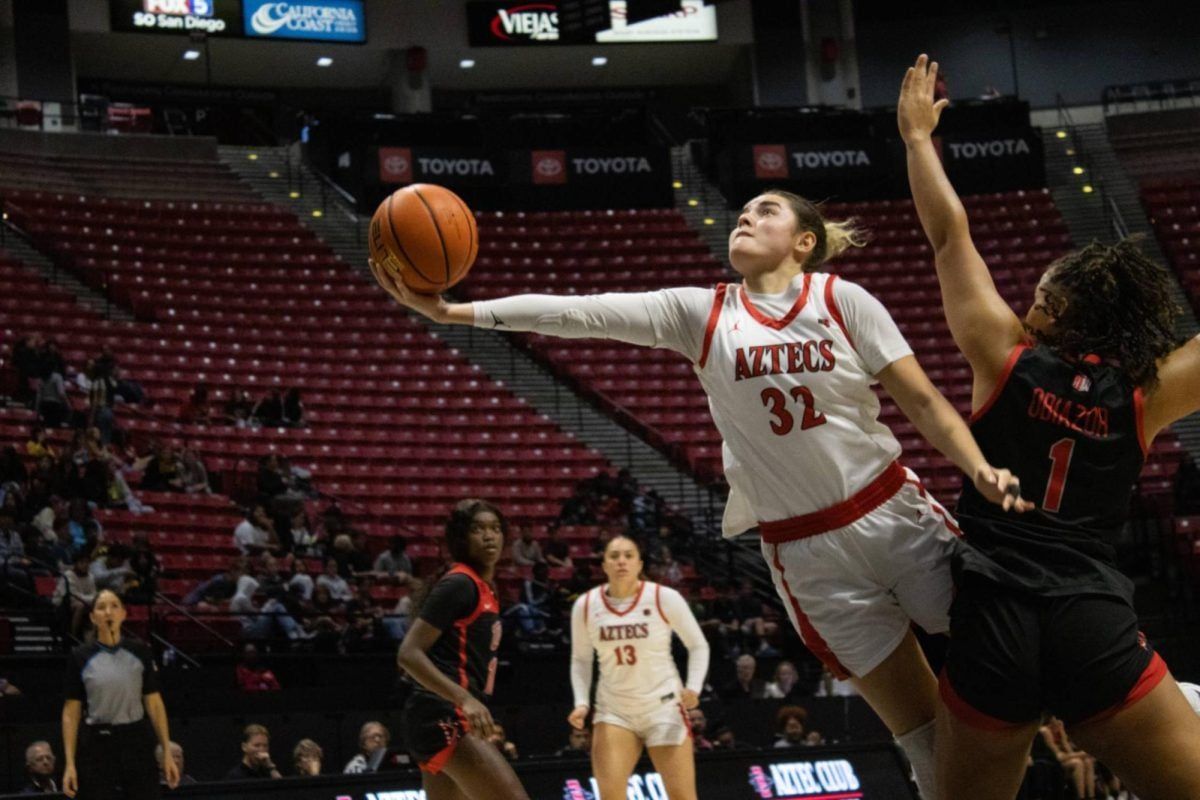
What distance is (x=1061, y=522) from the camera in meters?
3.62

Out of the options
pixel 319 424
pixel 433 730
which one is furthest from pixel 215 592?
pixel 433 730

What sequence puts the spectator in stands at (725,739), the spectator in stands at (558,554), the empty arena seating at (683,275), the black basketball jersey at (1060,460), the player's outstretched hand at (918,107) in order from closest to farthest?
the black basketball jersey at (1060,460) < the player's outstretched hand at (918,107) < the spectator in stands at (725,739) < the spectator in stands at (558,554) < the empty arena seating at (683,275)

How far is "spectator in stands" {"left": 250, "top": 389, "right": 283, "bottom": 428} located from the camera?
1853 centimetres

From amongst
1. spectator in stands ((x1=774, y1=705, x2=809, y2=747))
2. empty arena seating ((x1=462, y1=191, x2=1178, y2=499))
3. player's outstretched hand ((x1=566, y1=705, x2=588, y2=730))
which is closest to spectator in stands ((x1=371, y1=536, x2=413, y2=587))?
spectator in stands ((x1=774, y1=705, x2=809, y2=747))

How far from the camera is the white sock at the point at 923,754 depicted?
404 centimetres

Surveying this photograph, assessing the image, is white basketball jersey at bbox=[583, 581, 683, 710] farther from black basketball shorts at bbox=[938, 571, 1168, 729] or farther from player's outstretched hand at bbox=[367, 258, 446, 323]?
black basketball shorts at bbox=[938, 571, 1168, 729]

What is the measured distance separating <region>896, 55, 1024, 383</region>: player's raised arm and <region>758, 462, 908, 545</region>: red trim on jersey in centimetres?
45

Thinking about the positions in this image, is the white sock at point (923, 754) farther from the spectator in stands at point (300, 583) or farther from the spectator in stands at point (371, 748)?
the spectator in stands at point (300, 583)

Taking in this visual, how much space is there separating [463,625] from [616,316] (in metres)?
2.10

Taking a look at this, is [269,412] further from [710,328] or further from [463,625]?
[710,328]

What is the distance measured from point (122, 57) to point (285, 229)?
5907 mm

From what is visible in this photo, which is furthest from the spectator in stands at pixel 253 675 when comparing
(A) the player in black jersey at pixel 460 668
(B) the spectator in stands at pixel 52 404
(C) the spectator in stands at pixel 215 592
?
(A) the player in black jersey at pixel 460 668

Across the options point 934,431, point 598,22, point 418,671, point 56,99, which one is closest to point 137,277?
point 56,99

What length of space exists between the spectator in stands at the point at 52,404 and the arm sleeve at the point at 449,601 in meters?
11.7
